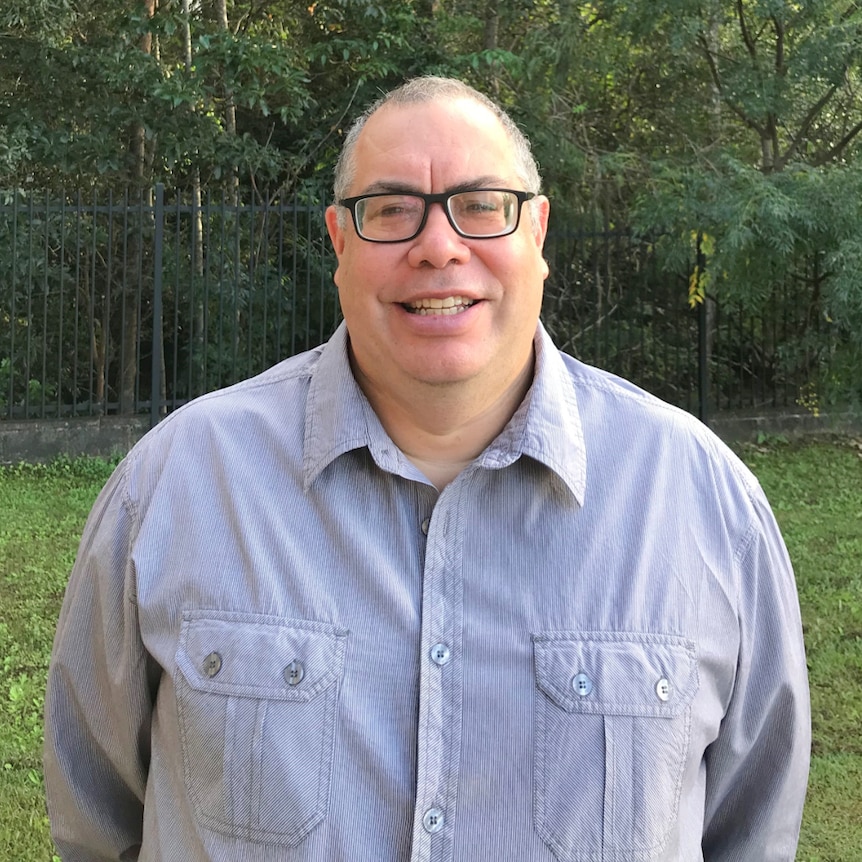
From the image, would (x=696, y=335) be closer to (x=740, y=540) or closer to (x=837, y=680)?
(x=837, y=680)

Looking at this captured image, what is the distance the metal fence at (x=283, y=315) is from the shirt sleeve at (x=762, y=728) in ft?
Result: 26.3

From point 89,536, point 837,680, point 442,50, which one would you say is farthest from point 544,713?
point 442,50

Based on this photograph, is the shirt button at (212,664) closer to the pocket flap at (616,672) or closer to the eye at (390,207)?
the pocket flap at (616,672)

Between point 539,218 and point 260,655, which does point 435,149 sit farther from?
point 260,655

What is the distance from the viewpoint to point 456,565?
155cm

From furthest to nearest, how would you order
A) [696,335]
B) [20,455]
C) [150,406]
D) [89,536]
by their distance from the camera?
1. [696,335]
2. [150,406]
3. [20,455]
4. [89,536]

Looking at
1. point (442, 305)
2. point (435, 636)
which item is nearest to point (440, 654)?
point (435, 636)

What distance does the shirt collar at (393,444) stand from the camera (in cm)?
159

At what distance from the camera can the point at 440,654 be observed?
1.49m

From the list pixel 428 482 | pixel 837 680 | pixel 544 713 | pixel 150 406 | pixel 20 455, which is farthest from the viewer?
pixel 150 406

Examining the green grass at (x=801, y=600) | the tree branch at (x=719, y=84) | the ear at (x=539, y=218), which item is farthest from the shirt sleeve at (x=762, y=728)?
the tree branch at (x=719, y=84)

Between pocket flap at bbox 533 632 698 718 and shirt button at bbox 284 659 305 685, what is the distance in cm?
34

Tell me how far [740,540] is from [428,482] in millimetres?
514

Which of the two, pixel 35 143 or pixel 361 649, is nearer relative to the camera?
pixel 361 649
